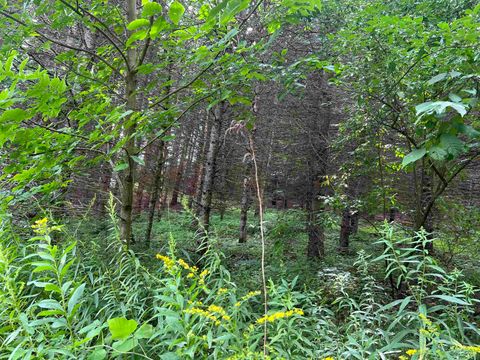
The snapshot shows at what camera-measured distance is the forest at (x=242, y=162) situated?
1459mm

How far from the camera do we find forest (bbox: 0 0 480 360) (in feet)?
4.79

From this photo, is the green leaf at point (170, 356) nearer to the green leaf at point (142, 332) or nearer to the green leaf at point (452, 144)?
the green leaf at point (142, 332)

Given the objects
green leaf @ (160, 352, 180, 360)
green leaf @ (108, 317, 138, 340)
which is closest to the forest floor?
green leaf @ (160, 352, 180, 360)

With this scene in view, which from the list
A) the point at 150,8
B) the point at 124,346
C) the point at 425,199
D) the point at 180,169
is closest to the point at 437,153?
the point at 150,8

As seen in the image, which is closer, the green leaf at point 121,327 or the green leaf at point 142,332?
the green leaf at point 121,327

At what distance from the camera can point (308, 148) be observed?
681 centimetres

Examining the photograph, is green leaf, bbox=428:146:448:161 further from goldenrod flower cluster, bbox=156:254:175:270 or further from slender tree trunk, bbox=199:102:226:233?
slender tree trunk, bbox=199:102:226:233

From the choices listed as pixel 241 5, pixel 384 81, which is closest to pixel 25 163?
pixel 241 5

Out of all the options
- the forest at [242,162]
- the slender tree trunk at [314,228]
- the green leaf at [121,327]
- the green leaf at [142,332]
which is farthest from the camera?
the slender tree trunk at [314,228]

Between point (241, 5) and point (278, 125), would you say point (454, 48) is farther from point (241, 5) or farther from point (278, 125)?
point (278, 125)

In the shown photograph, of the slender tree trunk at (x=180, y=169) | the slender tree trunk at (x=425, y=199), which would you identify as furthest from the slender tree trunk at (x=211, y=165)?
the slender tree trunk at (x=425, y=199)

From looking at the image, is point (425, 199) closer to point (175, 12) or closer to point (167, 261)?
point (167, 261)

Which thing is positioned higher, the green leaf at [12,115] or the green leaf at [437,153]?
the green leaf at [12,115]

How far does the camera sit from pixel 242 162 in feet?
5.61
